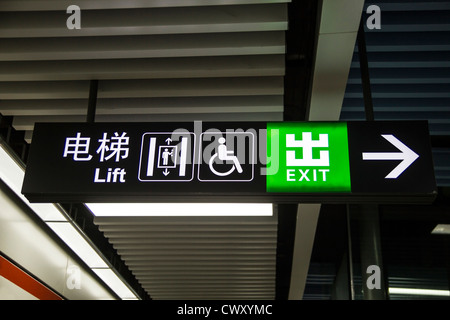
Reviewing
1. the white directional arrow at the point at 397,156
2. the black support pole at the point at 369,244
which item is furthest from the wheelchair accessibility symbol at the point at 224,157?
the black support pole at the point at 369,244

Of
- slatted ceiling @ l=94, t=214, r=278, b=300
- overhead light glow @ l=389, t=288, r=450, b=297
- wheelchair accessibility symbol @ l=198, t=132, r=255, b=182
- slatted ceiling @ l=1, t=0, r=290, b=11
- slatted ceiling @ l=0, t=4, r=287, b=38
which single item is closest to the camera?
wheelchair accessibility symbol @ l=198, t=132, r=255, b=182

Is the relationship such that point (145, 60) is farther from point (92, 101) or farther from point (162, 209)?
point (162, 209)

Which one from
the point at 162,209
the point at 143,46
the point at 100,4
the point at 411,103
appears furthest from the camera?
the point at 411,103

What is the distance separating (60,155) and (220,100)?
66.3 inches

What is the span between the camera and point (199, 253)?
7344 mm

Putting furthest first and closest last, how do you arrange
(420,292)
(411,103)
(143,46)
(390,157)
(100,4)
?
(420,292)
(411,103)
(143,46)
(100,4)
(390,157)

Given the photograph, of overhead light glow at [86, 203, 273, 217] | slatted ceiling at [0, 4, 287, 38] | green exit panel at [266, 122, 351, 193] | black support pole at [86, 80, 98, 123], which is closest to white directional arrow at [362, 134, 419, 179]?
green exit panel at [266, 122, 351, 193]

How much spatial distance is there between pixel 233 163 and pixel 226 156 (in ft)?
0.20

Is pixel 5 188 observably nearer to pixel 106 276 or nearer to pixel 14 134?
pixel 14 134

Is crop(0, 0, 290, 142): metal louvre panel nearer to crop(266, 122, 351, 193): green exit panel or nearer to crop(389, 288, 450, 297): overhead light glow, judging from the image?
crop(266, 122, 351, 193): green exit panel

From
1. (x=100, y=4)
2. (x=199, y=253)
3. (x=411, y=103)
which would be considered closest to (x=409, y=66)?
(x=411, y=103)

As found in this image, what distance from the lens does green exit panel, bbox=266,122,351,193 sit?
9.83 feet

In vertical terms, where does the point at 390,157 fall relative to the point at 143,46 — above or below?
below

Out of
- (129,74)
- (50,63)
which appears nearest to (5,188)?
(50,63)
